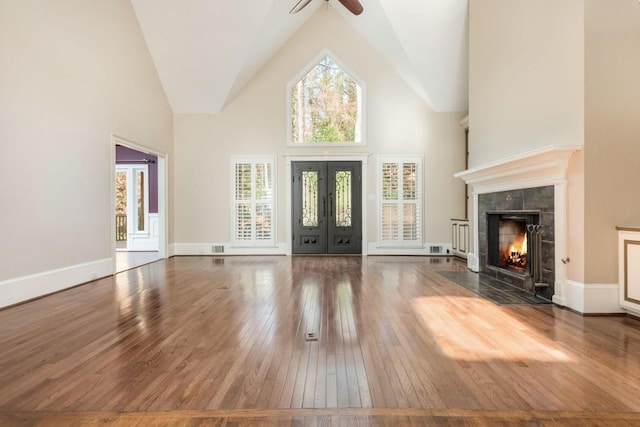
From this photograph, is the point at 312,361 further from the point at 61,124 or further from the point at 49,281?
the point at 61,124

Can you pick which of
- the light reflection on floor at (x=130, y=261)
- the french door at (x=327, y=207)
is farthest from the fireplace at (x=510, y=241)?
the light reflection on floor at (x=130, y=261)

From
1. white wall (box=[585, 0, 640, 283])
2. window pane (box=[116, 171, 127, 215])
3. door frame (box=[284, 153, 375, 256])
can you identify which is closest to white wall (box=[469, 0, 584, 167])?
white wall (box=[585, 0, 640, 283])

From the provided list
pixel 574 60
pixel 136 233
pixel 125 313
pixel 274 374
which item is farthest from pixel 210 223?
pixel 574 60

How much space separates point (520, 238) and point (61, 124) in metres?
6.16

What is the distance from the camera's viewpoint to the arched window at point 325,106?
8391 millimetres

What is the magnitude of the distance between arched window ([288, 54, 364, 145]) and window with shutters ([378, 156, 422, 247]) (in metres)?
1.01

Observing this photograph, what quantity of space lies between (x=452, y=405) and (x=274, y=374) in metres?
1.00

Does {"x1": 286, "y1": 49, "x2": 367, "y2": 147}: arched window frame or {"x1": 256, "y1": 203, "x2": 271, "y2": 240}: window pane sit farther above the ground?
{"x1": 286, "y1": 49, "x2": 367, "y2": 147}: arched window frame

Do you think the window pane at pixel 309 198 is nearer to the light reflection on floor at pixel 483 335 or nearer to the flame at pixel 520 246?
the flame at pixel 520 246

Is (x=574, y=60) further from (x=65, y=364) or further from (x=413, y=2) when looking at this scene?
(x=65, y=364)

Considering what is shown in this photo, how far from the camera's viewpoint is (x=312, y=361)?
2.37 metres

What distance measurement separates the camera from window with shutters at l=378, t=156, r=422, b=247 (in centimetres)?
828

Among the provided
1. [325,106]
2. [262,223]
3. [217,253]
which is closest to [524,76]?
[325,106]

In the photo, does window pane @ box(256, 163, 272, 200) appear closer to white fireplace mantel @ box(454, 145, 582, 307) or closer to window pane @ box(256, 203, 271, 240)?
window pane @ box(256, 203, 271, 240)
